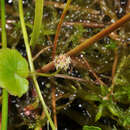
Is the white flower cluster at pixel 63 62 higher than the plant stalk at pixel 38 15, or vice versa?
the plant stalk at pixel 38 15

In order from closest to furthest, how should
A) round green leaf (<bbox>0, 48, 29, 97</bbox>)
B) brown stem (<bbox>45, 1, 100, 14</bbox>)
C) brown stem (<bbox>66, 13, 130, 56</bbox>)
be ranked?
round green leaf (<bbox>0, 48, 29, 97</bbox>) < brown stem (<bbox>66, 13, 130, 56</bbox>) < brown stem (<bbox>45, 1, 100, 14</bbox>)

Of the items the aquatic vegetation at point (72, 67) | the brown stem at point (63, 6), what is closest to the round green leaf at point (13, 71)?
the aquatic vegetation at point (72, 67)

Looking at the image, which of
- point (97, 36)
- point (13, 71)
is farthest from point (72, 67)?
point (13, 71)

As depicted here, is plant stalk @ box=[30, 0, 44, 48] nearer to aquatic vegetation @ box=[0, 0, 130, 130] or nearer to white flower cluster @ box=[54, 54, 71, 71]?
aquatic vegetation @ box=[0, 0, 130, 130]

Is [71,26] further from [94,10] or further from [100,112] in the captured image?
[100,112]

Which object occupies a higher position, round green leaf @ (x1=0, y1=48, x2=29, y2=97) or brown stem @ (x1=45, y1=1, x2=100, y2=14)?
brown stem @ (x1=45, y1=1, x2=100, y2=14)

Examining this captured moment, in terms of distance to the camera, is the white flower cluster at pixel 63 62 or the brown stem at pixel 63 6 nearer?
the white flower cluster at pixel 63 62

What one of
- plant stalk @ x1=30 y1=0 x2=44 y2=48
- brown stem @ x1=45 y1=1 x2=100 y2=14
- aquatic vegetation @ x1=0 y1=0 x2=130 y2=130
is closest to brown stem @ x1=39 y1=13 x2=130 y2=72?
aquatic vegetation @ x1=0 y1=0 x2=130 y2=130

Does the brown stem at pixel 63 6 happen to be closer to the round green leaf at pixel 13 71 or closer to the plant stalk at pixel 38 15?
the plant stalk at pixel 38 15
